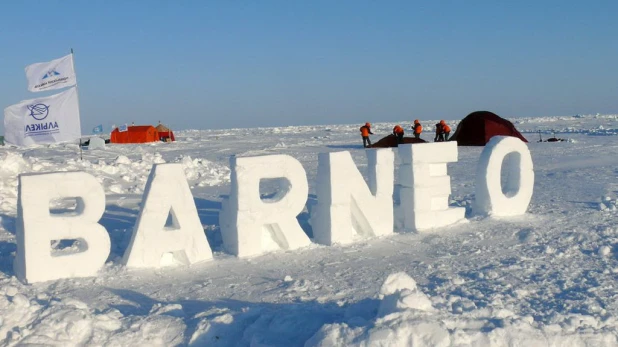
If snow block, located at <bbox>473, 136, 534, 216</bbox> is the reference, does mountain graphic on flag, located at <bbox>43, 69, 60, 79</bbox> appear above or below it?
above

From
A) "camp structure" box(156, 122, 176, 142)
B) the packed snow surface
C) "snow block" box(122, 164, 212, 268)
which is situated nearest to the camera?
the packed snow surface

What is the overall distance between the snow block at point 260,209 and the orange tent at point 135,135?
31376 millimetres

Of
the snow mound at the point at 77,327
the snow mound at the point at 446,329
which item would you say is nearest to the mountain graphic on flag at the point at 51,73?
the snow mound at the point at 77,327

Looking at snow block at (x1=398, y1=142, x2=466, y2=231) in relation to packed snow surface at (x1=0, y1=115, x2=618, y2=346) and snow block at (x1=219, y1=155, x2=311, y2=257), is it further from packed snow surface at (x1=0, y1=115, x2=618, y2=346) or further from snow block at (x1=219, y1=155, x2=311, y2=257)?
snow block at (x1=219, y1=155, x2=311, y2=257)

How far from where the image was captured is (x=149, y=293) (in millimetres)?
5852

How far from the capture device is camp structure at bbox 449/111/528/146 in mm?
23406

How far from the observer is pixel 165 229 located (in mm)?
6992

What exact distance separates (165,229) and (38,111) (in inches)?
361

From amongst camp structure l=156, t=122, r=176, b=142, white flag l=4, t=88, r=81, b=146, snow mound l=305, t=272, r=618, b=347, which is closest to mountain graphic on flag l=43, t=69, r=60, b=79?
white flag l=4, t=88, r=81, b=146

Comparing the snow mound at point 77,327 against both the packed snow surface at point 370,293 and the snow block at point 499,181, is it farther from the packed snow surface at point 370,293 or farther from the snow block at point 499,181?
the snow block at point 499,181

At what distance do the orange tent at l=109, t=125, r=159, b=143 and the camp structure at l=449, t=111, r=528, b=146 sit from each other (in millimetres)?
20531

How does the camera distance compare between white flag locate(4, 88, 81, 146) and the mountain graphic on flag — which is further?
the mountain graphic on flag

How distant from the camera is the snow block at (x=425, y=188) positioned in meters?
8.34

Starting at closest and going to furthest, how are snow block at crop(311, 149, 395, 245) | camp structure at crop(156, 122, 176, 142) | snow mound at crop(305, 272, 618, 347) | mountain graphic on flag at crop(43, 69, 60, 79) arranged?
snow mound at crop(305, 272, 618, 347) < snow block at crop(311, 149, 395, 245) < mountain graphic on flag at crop(43, 69, 60, 79) < camp structure at crop(156, 122, 176, 142)
